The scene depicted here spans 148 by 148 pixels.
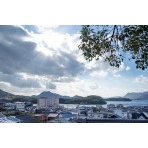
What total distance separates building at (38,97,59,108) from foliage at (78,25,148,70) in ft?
1.95

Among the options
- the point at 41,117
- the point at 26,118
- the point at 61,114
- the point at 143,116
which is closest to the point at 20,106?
the point at 26,118

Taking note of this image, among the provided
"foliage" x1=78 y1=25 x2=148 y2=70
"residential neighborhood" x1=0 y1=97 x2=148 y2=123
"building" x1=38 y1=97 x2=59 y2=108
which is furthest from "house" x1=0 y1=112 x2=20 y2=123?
"foliage" x1=78 y1=25 x2=148 y2=70

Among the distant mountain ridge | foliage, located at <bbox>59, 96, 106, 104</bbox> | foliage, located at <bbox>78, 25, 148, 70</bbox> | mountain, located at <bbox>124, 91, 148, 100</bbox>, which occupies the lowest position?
foliage, located at <bbox>59, 96, 106, 104</bbox>

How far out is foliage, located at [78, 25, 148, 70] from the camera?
192 inches

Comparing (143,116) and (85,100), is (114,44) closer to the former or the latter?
(85,100)

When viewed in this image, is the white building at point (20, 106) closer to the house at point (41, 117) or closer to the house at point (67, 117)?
the house at point (41, 117)

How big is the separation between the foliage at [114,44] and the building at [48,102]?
1.95ft

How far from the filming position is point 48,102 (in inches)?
198

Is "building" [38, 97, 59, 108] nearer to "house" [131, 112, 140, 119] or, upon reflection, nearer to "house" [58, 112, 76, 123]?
"house" [58, 112, 76, 123]
